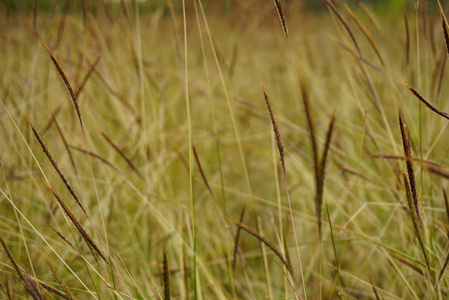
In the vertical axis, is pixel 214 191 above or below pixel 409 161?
below

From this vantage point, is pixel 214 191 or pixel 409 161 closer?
pixel 409 161

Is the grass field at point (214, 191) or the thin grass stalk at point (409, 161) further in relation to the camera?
the grass field at point (214, 191)

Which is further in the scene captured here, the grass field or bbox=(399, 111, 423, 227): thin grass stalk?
the grass field

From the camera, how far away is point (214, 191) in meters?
1.04

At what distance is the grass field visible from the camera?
1.53ft

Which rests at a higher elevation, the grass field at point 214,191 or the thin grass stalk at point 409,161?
the thin grass stalk at point 409,161

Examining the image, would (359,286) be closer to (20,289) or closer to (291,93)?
(20,289)

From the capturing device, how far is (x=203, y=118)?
4.92ft

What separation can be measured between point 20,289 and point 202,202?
1.61 feet

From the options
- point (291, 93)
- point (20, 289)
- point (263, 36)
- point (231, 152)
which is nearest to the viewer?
point (20, 289)

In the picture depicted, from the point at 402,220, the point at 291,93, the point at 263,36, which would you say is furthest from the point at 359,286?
the point at 263,36

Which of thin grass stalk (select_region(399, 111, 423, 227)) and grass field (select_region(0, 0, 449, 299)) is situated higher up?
thin grass stalk (select_region(399, 111, 423, 227))

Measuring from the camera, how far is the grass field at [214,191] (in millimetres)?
465

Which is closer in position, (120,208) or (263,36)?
(120,208)
